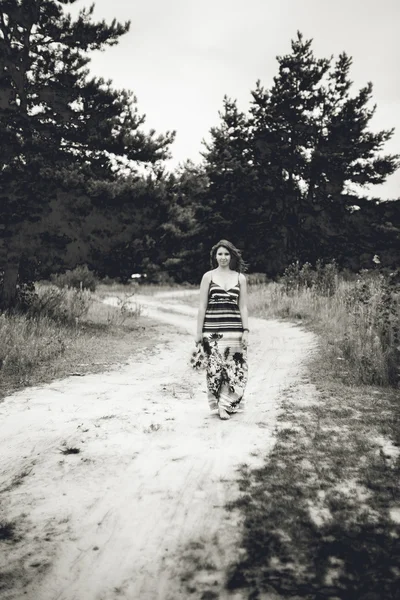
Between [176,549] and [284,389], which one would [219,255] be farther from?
[176,549]

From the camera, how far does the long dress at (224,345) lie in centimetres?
494

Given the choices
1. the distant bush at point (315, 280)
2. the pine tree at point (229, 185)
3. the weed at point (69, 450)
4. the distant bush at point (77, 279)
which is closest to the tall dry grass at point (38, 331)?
the weed at point (69, 450)

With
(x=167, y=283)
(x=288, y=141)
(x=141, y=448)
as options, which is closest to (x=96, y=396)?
(x=141, y=448)

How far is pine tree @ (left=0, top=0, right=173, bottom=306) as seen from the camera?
34.9ft

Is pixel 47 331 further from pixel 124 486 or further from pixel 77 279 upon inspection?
pixel 77 279

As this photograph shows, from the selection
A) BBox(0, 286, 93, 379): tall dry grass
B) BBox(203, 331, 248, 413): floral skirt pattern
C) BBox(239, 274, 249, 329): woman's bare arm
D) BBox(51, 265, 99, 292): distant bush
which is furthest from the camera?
BBox(51, 265, 99, 292): distant bush

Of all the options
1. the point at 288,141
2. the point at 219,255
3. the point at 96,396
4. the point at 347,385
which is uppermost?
the point at 288,141

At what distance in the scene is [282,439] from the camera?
4.10 meters

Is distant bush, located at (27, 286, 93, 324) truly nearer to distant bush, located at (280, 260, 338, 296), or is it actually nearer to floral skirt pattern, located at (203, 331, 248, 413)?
floral skirt pattern, located at (203, 331, 248, 413)

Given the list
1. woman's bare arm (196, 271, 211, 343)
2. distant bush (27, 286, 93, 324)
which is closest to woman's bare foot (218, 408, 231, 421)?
woman's bare arm (196, 271, 211, 343)

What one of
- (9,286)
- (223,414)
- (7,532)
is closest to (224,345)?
(223,414)

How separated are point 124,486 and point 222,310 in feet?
7.36

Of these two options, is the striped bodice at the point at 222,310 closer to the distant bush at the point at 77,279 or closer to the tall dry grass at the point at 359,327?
the tall dry grass at the point at 359,327

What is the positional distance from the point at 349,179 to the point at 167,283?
53.5ft
